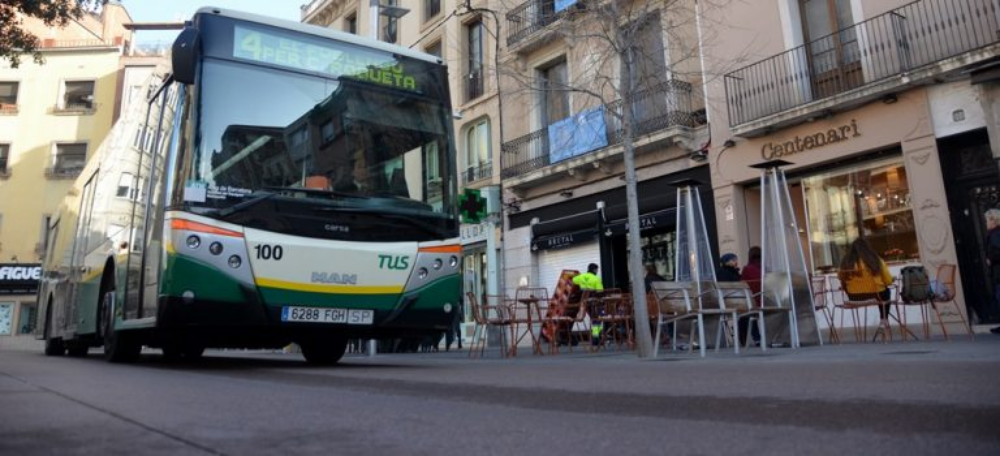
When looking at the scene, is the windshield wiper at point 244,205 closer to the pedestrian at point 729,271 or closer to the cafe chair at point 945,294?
the pedestrian at point 729,271

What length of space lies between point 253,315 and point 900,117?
11.1 metres

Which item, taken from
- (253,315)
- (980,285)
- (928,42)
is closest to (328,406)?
(253,315)

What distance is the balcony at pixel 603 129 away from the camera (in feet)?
51.8

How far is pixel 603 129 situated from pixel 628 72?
22.8 ft

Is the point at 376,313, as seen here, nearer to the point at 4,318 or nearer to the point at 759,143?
the point at 759,143

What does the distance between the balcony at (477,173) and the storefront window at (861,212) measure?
9.93 metres

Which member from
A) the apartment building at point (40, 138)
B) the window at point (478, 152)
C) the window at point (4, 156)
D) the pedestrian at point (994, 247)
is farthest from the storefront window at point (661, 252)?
the window at point (4, 156)

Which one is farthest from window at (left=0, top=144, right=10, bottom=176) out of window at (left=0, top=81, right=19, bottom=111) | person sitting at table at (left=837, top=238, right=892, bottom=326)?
person sitting at table at (left=837, top=238, right=892, bottom=326)

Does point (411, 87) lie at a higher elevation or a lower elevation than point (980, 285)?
higher

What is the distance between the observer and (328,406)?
3564mm

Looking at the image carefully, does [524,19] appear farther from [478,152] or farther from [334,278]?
[334,278]

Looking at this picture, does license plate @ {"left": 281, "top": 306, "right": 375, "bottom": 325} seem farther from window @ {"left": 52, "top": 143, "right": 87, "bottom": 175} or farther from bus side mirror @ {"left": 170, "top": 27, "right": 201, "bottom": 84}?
window @ {"left": 52, "top": 143, "right": 87, "bottom": 175}

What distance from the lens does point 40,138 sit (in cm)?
3603

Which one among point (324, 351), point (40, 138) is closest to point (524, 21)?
point (324, 351)
